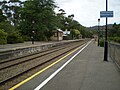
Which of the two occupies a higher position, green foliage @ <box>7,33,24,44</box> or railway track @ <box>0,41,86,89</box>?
green foliage @ <box>7,33,24,44</box>

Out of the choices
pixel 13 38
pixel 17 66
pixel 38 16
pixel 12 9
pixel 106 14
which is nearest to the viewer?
pixel 17 66

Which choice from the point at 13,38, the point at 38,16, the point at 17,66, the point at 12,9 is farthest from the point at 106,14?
the point at 12,9

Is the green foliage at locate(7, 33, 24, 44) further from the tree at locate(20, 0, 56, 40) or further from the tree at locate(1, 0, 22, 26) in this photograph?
the tree at locate(1, 0, 22, 26)

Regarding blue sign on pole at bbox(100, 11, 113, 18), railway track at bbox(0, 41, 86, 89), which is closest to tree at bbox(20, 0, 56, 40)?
railway track at bbox(0, 41, 86, 89)

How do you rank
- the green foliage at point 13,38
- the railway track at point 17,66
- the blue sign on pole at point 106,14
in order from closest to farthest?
the railway track at point 17,66 → the blue sign on pole at point 106,14 → the green foliage at point 13,38

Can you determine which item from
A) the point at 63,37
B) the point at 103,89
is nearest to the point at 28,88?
the point at 103,89

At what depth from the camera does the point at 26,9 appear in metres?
67.6

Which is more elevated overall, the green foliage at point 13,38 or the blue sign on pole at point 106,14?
the blue sign on pole at point 106,14

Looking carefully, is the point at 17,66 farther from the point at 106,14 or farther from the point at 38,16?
the point at 38,16

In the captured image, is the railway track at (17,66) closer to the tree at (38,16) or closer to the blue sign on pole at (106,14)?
the blue sign on pole at (106,14)

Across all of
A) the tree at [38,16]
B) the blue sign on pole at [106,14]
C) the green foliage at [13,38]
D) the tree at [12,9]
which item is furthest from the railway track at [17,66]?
the tree at [12,9]

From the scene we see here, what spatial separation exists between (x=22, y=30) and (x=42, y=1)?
395 inches

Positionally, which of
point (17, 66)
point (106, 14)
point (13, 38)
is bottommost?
point (17, 66)

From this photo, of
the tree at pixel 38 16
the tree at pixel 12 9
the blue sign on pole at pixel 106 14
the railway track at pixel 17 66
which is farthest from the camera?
the tree at pixel 12 9
